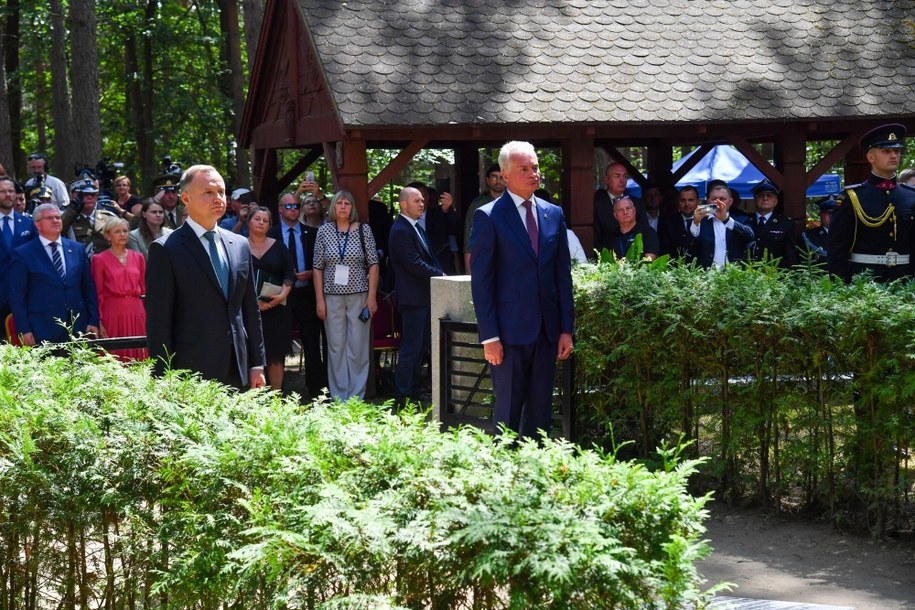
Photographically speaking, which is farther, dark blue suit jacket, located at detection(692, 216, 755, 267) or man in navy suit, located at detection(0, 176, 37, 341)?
dark blue suit jacket, located at detection(692, 216, 755, 267)

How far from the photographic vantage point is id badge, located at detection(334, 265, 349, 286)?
39.7 feet

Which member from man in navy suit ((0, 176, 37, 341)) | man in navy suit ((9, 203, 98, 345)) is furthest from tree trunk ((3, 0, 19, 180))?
man in navy suit ((9, 203, 98, 345))

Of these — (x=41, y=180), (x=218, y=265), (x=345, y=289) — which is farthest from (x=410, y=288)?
(x=41, y=180)

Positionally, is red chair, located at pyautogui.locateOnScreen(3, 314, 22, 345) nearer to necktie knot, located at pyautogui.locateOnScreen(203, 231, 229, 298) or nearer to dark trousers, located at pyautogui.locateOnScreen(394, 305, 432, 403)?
dark trousers, located at pyautogui.locateOnScreen(394, 305, 432, 403)

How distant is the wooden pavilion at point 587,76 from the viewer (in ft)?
42.1

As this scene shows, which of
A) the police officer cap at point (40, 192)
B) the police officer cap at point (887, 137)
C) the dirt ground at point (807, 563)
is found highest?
the police officer cap at point (887, 137)

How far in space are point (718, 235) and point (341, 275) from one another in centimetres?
393

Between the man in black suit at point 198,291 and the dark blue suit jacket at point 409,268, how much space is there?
548 cm

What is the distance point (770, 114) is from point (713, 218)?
5.53ft

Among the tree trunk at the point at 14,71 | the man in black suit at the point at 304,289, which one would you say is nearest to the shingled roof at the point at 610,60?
the man in black suit at the point at 304,289

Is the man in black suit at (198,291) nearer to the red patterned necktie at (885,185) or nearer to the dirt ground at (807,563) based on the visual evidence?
the dirt ground at (807,563)

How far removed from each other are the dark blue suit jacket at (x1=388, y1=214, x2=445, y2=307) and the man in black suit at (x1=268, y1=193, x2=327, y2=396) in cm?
123

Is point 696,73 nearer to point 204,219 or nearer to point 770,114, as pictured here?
point 770,114

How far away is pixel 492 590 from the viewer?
10.3 feet
